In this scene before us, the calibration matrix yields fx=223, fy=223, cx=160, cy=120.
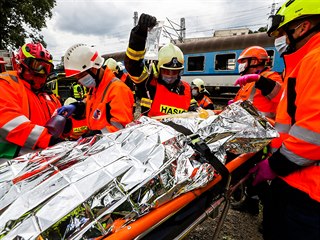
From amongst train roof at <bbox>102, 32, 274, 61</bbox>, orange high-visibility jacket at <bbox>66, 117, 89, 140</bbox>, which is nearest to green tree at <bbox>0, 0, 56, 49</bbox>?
train roof at <bbox>102, 32, 274, 61</bbox>

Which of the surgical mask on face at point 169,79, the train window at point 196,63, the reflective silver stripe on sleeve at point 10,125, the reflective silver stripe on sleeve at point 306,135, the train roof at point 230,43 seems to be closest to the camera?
the reflective silver stripe on sleeve at point 306,135

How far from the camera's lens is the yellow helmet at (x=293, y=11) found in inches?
55.9

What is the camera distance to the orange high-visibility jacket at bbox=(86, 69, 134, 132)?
2180 mm

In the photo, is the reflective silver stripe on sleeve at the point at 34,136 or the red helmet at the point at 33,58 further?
the red helmet at the point at 33,58

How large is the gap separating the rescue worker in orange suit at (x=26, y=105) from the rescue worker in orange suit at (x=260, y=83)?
2146mm

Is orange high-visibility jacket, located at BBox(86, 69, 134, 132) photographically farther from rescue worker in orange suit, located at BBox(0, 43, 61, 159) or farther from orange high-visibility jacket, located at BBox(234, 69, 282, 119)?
orange high-visibility jacket, located at BBox(234, 69, 282, 119)

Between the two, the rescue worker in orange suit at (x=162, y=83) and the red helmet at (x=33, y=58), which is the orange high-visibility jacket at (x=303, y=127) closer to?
the rescue worker in orange suit at (x=162, y=83)

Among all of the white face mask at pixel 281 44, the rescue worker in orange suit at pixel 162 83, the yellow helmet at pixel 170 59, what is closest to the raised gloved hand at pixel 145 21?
the rescue worker in orange suit at pixel 162 83

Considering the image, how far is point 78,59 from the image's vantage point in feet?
7.38

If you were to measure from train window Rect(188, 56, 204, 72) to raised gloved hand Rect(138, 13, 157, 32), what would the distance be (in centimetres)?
1065

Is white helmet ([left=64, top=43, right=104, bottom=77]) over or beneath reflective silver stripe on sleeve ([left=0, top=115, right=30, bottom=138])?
over

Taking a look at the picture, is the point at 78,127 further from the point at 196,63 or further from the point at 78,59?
the point at 196,63

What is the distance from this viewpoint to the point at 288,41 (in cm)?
158

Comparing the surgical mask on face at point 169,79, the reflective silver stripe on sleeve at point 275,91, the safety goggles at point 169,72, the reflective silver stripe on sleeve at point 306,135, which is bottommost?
the reflective silver stripe on sleeve at point 306,135
